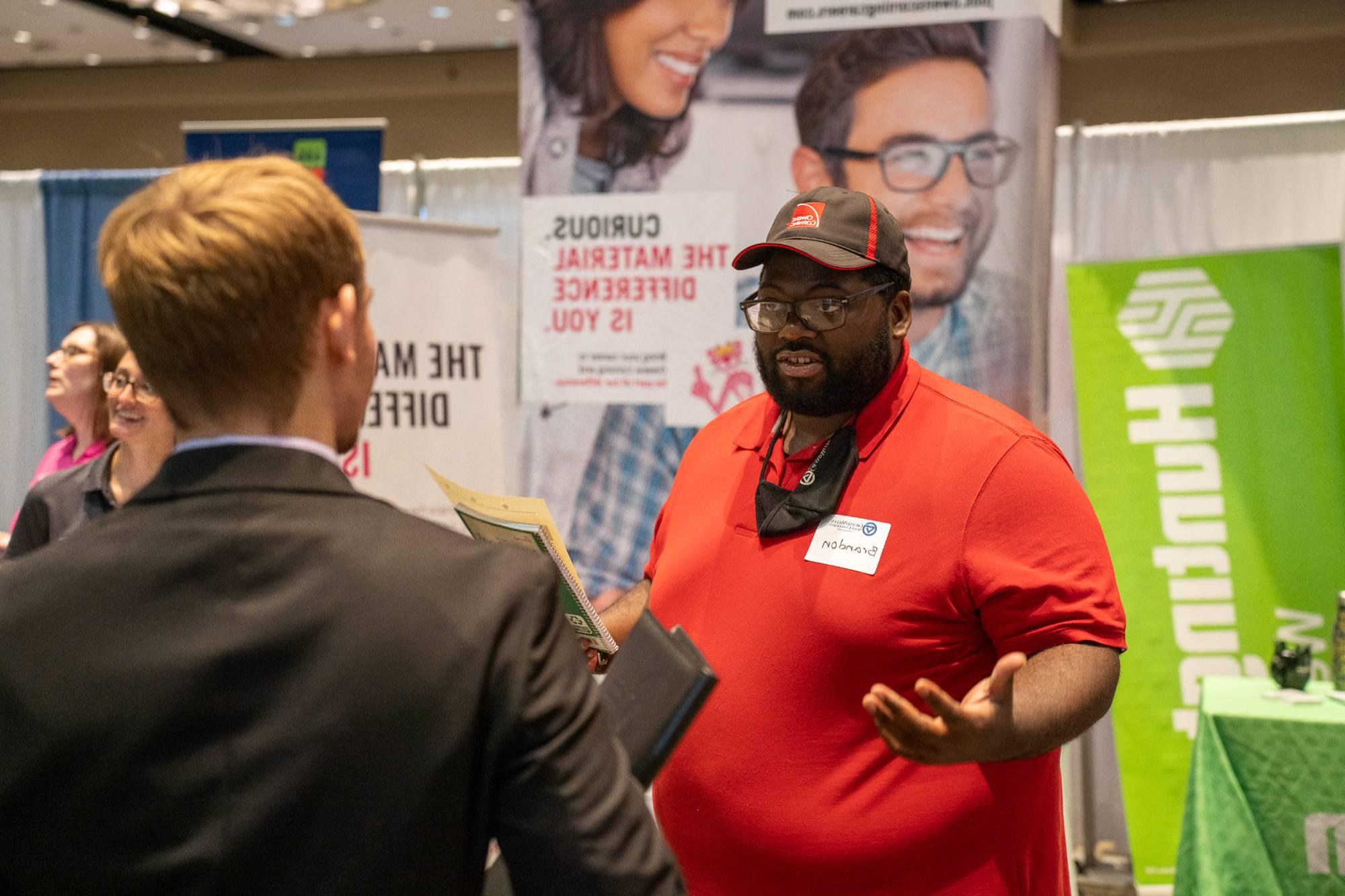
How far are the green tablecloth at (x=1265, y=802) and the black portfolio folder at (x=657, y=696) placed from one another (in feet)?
8.45

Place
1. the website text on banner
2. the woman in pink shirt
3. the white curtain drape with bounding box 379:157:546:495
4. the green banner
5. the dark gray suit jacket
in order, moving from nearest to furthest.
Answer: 1. the dark gray suit jacket
2. the website text on banner
3. the woman in pink shirt
4. the green banner
5. the white curtain drape with bounding box 379:157:546:495

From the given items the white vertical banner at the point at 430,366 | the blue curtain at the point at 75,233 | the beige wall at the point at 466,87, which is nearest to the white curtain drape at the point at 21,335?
the blue curtain at the point at 75,233

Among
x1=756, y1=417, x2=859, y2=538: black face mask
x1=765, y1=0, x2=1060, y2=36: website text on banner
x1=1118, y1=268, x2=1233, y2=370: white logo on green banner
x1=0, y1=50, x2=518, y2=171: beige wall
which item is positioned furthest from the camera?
x1=0, y1=50, x2=518, y2=171: beige wall

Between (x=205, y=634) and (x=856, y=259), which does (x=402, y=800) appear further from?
(x=856, y=259)

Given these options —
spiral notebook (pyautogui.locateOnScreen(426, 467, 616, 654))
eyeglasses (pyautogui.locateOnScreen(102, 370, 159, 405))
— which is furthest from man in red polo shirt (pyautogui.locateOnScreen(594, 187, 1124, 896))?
eyeglasses (pyautogui.locateOnScreen(102, 370, 159, 405))

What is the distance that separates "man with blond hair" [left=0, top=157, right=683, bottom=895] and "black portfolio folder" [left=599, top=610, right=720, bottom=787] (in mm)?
105

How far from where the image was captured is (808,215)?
1807mm

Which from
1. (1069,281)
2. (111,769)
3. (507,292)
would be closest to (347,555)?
(111,769)

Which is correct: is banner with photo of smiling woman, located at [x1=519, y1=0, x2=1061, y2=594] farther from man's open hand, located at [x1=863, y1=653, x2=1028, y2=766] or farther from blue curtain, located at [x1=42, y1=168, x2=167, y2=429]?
blue curtain, located at [x1=42, y1=168, x2=167, y2=429]

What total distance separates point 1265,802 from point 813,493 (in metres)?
2.05

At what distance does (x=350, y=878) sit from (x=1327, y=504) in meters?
3.75

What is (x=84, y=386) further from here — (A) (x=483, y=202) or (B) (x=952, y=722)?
(B) (x=952, y=722)

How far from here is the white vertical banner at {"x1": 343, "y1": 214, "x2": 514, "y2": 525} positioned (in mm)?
3654

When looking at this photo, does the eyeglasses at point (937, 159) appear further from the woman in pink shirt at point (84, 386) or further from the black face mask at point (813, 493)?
the woman in pink shirt at point (84, 386)
